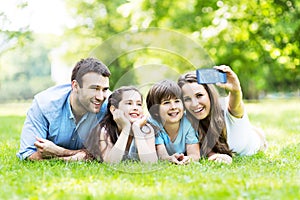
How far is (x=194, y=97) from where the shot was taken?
14.1ft

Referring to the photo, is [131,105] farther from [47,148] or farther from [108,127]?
[47,148]

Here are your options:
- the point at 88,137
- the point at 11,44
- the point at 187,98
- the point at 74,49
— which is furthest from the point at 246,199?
the point at 74,49

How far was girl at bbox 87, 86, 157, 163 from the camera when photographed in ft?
13.4

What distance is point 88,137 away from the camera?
14.3 feet

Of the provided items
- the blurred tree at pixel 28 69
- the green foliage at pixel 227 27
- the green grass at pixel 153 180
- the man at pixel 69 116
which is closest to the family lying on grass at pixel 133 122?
the man at pixel 69 116

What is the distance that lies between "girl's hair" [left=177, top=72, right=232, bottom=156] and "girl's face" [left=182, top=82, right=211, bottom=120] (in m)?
0.05

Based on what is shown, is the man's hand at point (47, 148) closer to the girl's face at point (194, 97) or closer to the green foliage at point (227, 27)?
the green foliage at point (227, 27)

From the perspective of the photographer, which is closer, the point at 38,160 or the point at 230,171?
the point at 230,171

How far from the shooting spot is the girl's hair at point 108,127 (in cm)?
421

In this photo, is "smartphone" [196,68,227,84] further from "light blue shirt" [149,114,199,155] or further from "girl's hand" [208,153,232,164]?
"girl's hand" [208,153,232,164]

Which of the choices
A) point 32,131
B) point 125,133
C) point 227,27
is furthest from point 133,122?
point 227,27

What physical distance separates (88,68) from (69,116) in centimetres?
55

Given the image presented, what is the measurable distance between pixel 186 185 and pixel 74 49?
23.8 meters

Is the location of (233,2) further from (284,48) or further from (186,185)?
(186,185)
